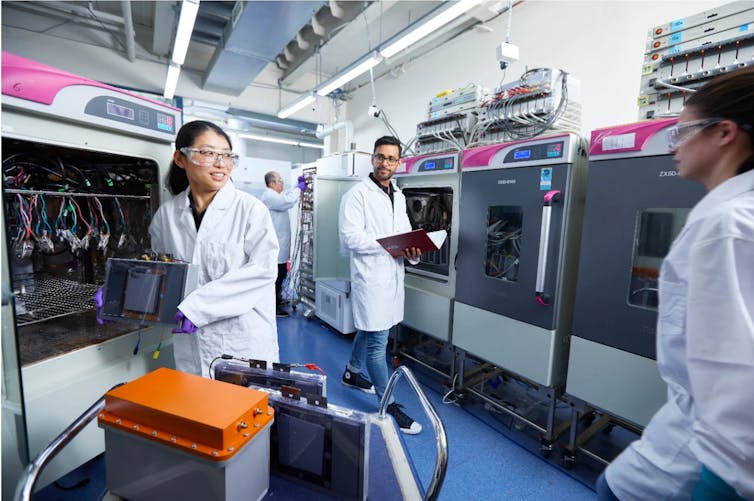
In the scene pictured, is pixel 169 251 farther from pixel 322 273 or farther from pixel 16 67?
pixel 322 273

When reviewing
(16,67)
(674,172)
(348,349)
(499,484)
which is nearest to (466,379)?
(499,484)

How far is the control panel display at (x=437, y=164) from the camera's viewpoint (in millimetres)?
2595

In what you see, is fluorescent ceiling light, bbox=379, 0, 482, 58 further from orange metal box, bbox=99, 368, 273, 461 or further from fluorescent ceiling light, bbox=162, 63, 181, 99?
orange metal box, bbox=99, 368, 273, 461

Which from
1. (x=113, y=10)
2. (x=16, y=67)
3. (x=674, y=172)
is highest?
(x=113, y=10)

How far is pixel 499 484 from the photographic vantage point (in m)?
→ 1.91

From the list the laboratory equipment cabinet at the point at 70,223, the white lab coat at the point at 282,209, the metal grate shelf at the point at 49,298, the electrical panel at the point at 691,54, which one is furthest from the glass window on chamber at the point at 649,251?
the white lab coat at the point at 282,209

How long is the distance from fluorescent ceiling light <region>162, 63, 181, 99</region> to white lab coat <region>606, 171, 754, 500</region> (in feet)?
16.1

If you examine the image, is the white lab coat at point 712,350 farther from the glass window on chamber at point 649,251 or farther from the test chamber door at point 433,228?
the test chamber door at point 433,228

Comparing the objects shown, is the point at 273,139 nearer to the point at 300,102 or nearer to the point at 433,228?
the point at 300,102

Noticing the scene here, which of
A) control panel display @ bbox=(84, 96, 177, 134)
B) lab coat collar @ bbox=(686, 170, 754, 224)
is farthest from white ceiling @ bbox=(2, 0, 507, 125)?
lab coat collar @ bbox=(686, 170, 754, 224)

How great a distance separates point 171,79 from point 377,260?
13.0 ft

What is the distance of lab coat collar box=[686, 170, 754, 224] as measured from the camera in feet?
2.60

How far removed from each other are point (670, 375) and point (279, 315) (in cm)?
398

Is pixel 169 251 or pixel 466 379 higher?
pixel 169 251
